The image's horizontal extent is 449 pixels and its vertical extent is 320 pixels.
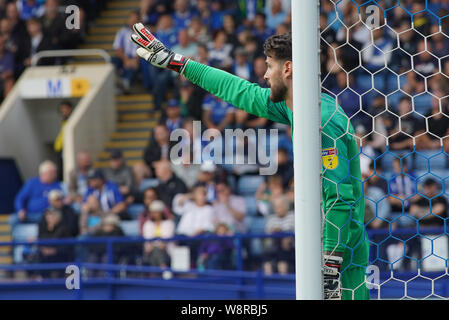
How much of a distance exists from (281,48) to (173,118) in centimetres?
700

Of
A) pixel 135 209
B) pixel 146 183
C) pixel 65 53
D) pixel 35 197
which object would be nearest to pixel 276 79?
pixel 135 209

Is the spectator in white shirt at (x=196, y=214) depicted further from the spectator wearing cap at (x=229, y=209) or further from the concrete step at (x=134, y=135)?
the concrete step at (x=134, y=135)

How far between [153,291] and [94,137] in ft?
13.5

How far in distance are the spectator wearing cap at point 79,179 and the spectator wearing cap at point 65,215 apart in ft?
1.50

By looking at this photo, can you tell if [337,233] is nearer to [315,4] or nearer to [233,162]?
[315,4]

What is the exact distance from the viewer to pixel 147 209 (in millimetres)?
9812

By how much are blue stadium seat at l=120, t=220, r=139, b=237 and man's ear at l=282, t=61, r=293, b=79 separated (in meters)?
6.32

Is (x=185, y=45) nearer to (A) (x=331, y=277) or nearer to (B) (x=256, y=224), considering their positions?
(B) (x=256, y=224)

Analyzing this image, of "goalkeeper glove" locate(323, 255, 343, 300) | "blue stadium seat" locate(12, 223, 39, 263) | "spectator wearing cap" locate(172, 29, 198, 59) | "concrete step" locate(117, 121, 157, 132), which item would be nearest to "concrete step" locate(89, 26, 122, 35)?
"concrete step" locate(117, 121, 157, 132)

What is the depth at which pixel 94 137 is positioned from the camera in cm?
1205

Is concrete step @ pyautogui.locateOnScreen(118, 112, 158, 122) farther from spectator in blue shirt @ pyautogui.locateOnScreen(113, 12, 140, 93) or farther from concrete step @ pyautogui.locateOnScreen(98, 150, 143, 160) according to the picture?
concrete step @ pyautogui.locateOnScreen(98, 150, 143, 160)

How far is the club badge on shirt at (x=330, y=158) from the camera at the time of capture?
370 centimetres

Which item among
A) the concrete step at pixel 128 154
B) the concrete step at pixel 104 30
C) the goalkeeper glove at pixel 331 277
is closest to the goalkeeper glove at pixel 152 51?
the goalkeeper glove at pixel 331 277
